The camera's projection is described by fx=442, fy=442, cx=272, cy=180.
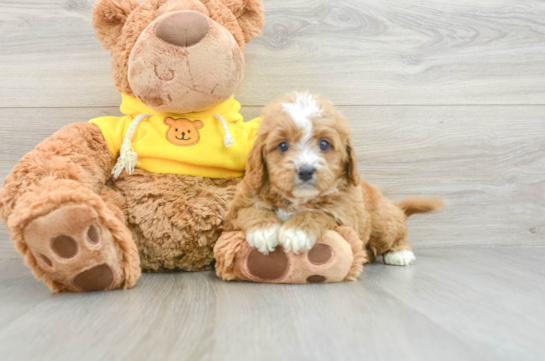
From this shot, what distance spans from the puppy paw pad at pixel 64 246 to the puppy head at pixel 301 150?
20.8 inches

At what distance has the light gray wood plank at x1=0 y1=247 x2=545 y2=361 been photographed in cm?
81

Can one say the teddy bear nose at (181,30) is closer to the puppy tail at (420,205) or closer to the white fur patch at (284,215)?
the white fur patch at (284,215)

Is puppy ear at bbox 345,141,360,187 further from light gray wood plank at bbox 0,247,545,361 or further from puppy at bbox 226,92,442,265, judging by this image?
light gray wood plank at bbox 0,247,545,361

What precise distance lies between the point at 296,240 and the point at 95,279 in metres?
0.56

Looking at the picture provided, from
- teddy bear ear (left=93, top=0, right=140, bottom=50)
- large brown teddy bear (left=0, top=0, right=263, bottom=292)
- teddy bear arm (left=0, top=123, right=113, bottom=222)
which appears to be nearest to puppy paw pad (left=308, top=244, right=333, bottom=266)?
large brown teddy bear (left=0, top=0, right=263, bottom=292)

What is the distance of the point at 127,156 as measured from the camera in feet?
4.85

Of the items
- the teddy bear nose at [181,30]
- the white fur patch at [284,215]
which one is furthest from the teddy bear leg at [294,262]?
the teddy bear nose at [181,30]

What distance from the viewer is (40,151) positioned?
4.44 ft

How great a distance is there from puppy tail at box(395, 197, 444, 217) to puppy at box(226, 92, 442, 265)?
350 mm

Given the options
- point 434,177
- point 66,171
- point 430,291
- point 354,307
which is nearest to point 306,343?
point 354,307

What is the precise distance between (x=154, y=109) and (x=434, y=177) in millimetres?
1258

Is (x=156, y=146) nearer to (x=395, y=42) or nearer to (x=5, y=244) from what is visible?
(x=5, y=244)

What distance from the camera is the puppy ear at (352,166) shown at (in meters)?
1.37

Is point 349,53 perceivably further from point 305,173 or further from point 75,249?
point 75,249
